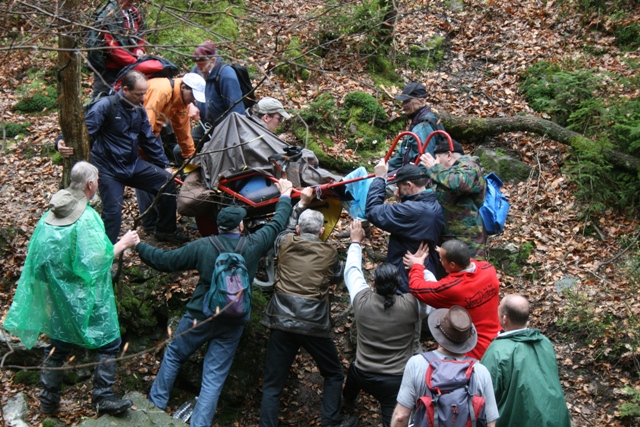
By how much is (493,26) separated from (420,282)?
9063 millimetres

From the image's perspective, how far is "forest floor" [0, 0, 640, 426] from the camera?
681cm

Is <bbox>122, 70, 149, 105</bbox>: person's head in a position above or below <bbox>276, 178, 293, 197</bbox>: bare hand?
above

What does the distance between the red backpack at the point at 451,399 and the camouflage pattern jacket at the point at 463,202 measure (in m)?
2.08

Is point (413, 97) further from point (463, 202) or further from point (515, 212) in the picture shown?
point (515, 212)

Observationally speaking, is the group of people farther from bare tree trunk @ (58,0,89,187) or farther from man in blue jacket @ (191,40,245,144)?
man in blue jacket @ (191,40,245,144)

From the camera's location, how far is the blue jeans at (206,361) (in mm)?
5920

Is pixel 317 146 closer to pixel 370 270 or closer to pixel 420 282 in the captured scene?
pixel 370 270

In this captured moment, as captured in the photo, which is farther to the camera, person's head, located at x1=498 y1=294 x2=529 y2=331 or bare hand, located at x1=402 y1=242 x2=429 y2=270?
bare hand, located at x1=402 y1=242 x2=429 y2=270

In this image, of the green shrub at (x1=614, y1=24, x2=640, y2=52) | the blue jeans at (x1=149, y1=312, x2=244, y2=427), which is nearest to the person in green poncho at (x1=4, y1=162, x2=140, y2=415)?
the blue jeans at (x1=149, y1=312, x2=244, y2=427)

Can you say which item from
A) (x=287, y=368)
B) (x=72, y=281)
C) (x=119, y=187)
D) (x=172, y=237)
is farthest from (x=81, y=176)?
(x=287, y=368)

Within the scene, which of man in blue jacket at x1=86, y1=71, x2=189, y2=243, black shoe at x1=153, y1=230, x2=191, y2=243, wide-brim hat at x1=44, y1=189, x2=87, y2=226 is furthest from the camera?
black shoe at x1=153, y1=230, x2=191, y2=243

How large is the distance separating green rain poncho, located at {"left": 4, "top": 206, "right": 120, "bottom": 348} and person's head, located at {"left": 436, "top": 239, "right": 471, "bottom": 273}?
3.00 meters

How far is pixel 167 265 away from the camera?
233 inches

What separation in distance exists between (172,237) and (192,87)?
198 cm
